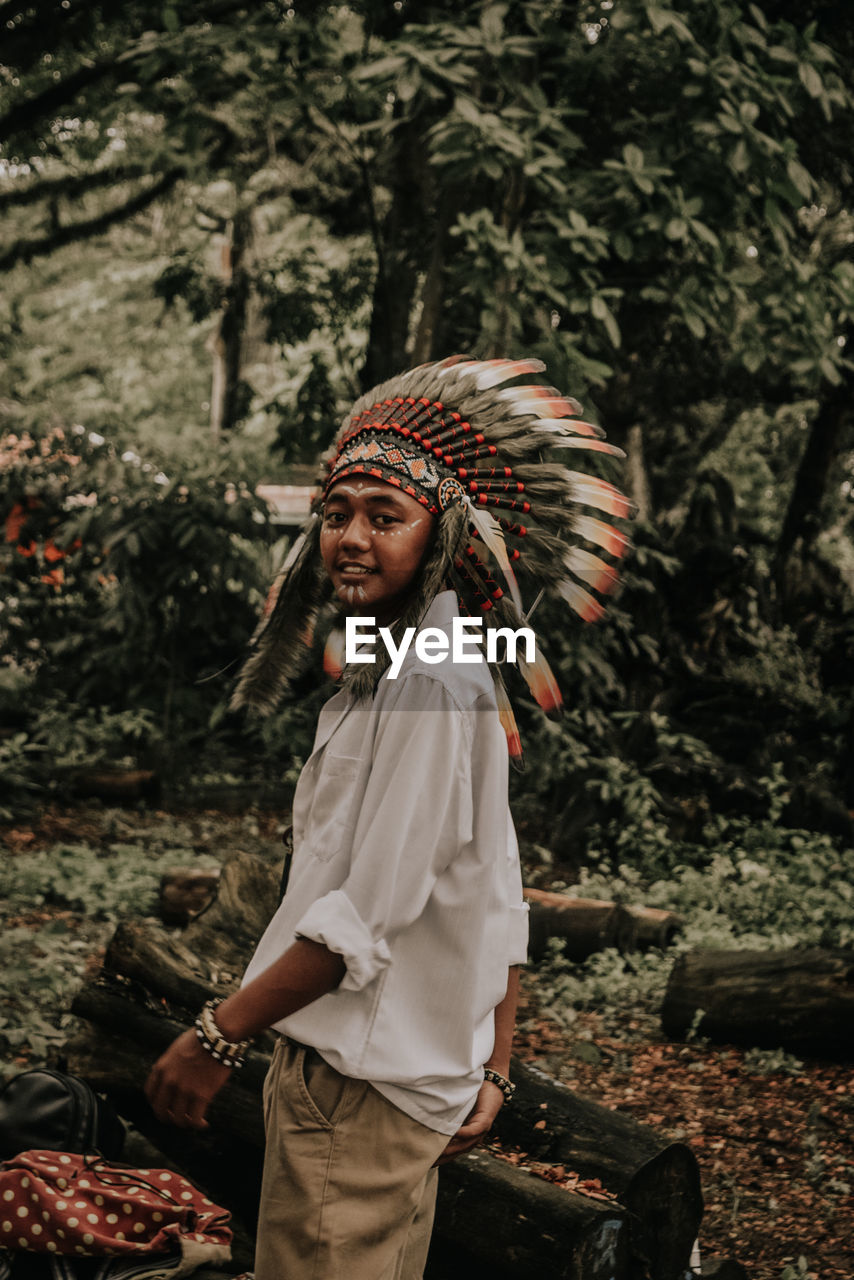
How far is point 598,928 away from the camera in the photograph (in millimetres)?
6016

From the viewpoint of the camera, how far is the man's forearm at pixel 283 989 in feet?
5.46

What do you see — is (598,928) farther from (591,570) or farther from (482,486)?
(482,486)

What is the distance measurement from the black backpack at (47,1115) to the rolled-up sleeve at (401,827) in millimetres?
1754

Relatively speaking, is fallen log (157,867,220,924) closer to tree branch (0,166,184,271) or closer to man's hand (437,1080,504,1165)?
man's hand (437,1080,504,1165)

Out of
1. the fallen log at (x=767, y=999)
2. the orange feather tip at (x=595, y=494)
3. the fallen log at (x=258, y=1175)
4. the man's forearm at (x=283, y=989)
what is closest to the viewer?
the man's forearm at (x=283, y=989)

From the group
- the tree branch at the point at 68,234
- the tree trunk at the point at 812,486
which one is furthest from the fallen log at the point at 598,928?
the tree branch at the point at 68,234

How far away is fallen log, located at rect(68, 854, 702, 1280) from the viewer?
2.76 m

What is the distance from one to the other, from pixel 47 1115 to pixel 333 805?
1779mm

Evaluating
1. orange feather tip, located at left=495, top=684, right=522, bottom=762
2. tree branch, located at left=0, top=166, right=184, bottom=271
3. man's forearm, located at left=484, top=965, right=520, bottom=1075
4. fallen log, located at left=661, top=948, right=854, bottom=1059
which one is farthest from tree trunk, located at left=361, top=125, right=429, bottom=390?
tree branch, located at left=0, top=166, right=184, bottom=271

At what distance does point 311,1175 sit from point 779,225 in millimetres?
5073

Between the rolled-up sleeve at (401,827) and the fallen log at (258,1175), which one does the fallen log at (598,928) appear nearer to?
the fallen log at (258,1175)

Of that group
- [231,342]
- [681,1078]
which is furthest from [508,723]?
[231,342]

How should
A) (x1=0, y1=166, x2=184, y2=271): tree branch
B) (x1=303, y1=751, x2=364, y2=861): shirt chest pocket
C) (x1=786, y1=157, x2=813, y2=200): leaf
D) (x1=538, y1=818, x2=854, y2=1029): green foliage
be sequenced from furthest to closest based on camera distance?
(x1=0, y1=166, x2=184, y2=271): tree branch < (x1=538, y1=818, x2=854, y2=1029): green foliage < (x1=786, y1=157, x2=813, y2=200): leaf < (x1=303, y1=751, x2=364, y2=861): shirt chest pocket

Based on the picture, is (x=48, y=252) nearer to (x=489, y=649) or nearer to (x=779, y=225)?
(x=779, y=225)
